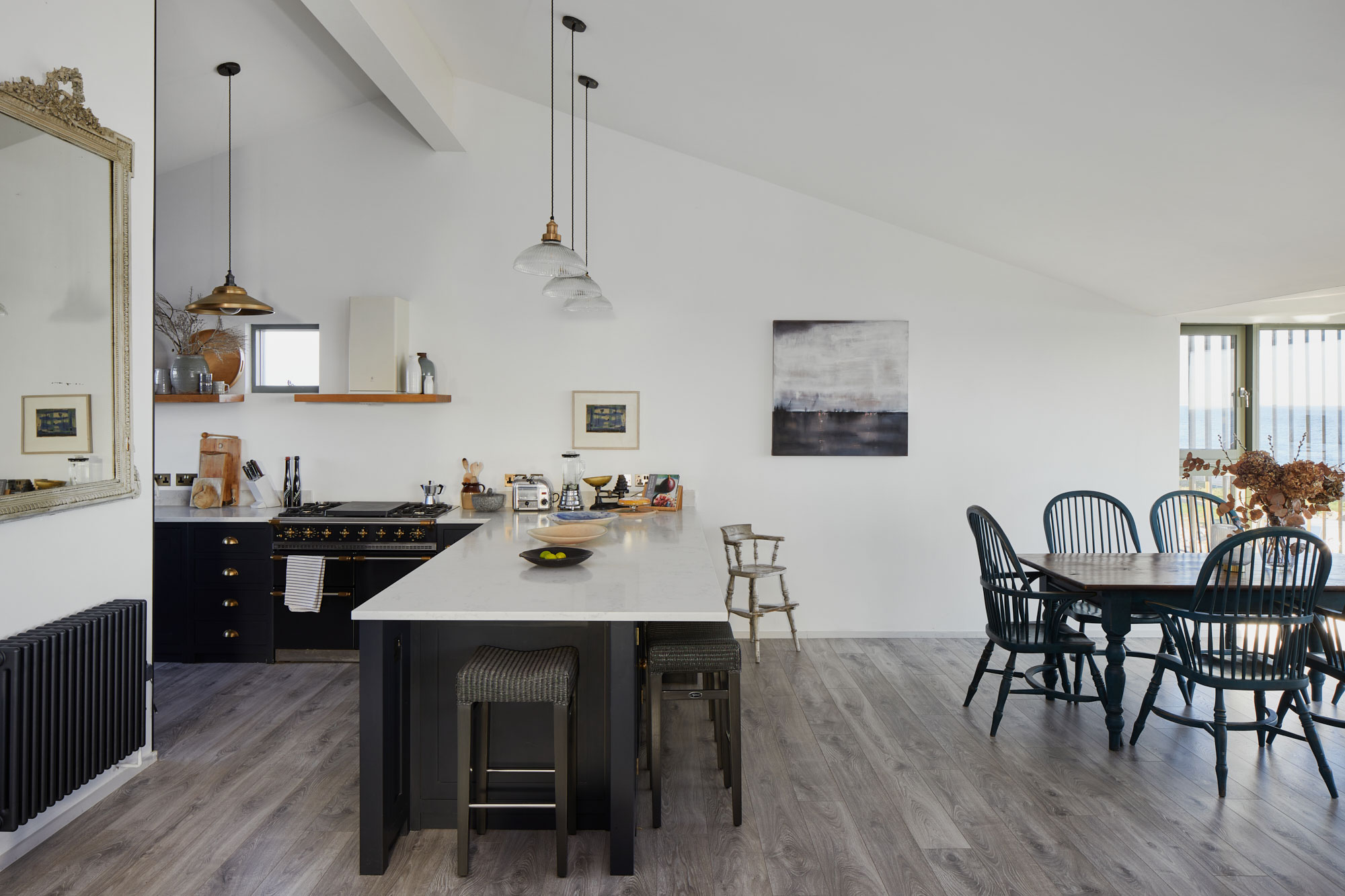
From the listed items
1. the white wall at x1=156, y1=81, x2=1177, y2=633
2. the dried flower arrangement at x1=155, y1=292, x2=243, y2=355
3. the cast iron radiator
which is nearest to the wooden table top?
the white wall at x1=156, y1=81, x2=1177, y2=633

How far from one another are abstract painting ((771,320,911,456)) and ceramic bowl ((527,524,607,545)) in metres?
2.01

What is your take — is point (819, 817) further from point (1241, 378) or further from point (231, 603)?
point (1241, 378)

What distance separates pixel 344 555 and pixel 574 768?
236 centimetres

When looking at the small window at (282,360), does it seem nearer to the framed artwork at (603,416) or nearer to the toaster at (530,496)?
the toaster at (530,496)

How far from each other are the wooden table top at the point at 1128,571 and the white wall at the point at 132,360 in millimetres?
3706

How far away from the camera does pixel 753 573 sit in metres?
4.30

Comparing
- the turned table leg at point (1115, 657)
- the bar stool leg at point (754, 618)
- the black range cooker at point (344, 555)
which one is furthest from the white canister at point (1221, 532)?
the black range cooker at point (344, 555)

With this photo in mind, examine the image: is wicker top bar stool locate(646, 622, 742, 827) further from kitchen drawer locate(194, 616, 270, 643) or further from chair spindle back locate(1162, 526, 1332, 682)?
kitchen drawer locate(194, 616, 270, 643)

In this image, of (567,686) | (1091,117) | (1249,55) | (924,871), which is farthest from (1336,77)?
(567,686)

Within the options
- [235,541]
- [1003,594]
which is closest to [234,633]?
[235,541]

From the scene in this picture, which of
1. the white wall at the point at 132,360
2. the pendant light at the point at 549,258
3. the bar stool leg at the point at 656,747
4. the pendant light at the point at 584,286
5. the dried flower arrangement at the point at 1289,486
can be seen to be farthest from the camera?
the pendant light at the point at 584,286

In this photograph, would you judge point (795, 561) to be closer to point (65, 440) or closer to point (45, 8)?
point (65, 440)

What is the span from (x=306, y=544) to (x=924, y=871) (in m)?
3.48

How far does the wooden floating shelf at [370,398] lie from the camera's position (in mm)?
4473
